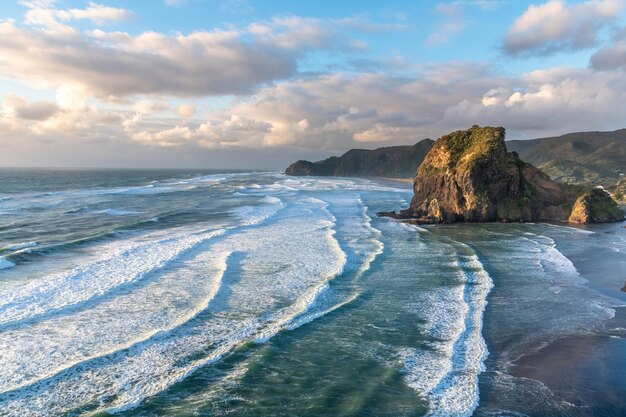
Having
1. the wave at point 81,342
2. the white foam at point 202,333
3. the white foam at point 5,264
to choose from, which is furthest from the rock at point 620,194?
the white foam at point 5,264

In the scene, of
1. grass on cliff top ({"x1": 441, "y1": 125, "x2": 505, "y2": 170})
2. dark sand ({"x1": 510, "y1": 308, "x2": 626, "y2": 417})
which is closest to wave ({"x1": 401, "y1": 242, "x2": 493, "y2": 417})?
dark sand ({"x1": 510, "y1": 308, "x2": 626, "y2": 417})

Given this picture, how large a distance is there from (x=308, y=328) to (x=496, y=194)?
37.5 metres

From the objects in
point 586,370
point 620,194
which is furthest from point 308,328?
point 620,194

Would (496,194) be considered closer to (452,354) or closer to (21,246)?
(452,354)

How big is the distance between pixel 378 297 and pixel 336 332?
4573mm

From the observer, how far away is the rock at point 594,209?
44.8m

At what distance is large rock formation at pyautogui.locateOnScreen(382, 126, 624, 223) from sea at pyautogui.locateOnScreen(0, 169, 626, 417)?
14280 millimetres

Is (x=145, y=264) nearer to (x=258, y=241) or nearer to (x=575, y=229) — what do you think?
(x=258, y=241)

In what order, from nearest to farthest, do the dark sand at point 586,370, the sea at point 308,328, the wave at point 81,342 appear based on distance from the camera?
the dark sand at point 586,370 → the sea at point 308,328 → the wave at point 81,342

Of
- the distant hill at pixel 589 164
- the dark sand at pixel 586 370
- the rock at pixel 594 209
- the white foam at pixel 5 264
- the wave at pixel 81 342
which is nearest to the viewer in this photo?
the dark sand at pixel 586 370

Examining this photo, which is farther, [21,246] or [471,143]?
[471,143]

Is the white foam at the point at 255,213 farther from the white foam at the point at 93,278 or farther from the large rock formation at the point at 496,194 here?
the large rock formation at the point at 496,194

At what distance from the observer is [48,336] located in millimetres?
14234

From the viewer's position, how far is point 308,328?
50.5ft
